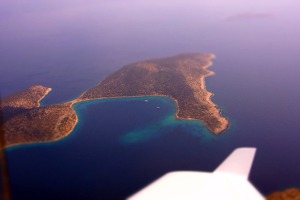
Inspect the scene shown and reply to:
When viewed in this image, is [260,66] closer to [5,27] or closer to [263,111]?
[263,111]

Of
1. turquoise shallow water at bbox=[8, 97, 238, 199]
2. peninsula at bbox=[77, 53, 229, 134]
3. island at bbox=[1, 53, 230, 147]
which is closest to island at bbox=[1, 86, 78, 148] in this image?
island at bbox=[1, 53, 230, 147]

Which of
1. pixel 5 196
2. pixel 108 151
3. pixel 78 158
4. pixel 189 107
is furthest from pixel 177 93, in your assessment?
pixel 5 196

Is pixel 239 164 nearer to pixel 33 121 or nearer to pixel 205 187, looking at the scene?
pixel 205 187

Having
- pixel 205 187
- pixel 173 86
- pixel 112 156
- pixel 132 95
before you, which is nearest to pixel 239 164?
pixel 205 187

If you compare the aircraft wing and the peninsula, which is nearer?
the aircraft wing

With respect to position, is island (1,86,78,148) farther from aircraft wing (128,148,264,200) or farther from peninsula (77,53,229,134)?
aircraft wing (128,148,264,200)
